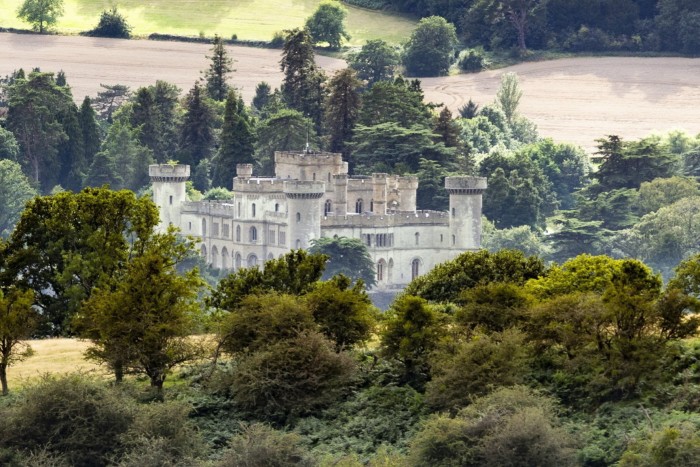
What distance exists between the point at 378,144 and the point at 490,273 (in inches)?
3706

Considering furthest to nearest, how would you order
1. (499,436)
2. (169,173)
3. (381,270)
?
(169,173) → (381,270) → (499,436)

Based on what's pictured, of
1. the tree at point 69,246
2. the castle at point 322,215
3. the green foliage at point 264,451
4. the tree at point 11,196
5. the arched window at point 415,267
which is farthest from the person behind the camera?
the tree at point 11,196

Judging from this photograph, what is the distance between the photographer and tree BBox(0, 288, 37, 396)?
9488 centimetres

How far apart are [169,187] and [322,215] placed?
10.6 m

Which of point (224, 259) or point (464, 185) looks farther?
point (224, 259)

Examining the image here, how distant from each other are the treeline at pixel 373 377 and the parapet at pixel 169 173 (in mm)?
86653

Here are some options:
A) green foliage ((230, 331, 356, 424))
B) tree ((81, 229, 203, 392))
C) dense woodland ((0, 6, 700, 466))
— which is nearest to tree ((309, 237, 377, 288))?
dense woodland ((0, 6, 700, 466))

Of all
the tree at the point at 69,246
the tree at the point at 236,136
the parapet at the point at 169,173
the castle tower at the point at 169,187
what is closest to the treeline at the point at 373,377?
the tree at the point at 69,246

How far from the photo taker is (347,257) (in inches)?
6880

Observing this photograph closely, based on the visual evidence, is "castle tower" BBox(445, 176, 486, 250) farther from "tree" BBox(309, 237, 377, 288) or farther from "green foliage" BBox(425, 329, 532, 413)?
"green foliage" BBox(425, 329, 532, 413)

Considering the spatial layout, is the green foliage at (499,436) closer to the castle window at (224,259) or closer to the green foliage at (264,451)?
the green foliage at (264,451)

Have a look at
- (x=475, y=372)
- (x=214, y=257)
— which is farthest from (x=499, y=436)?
(x=214, y=257)

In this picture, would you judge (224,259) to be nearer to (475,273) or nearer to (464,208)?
(464,208)

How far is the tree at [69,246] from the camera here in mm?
104312
